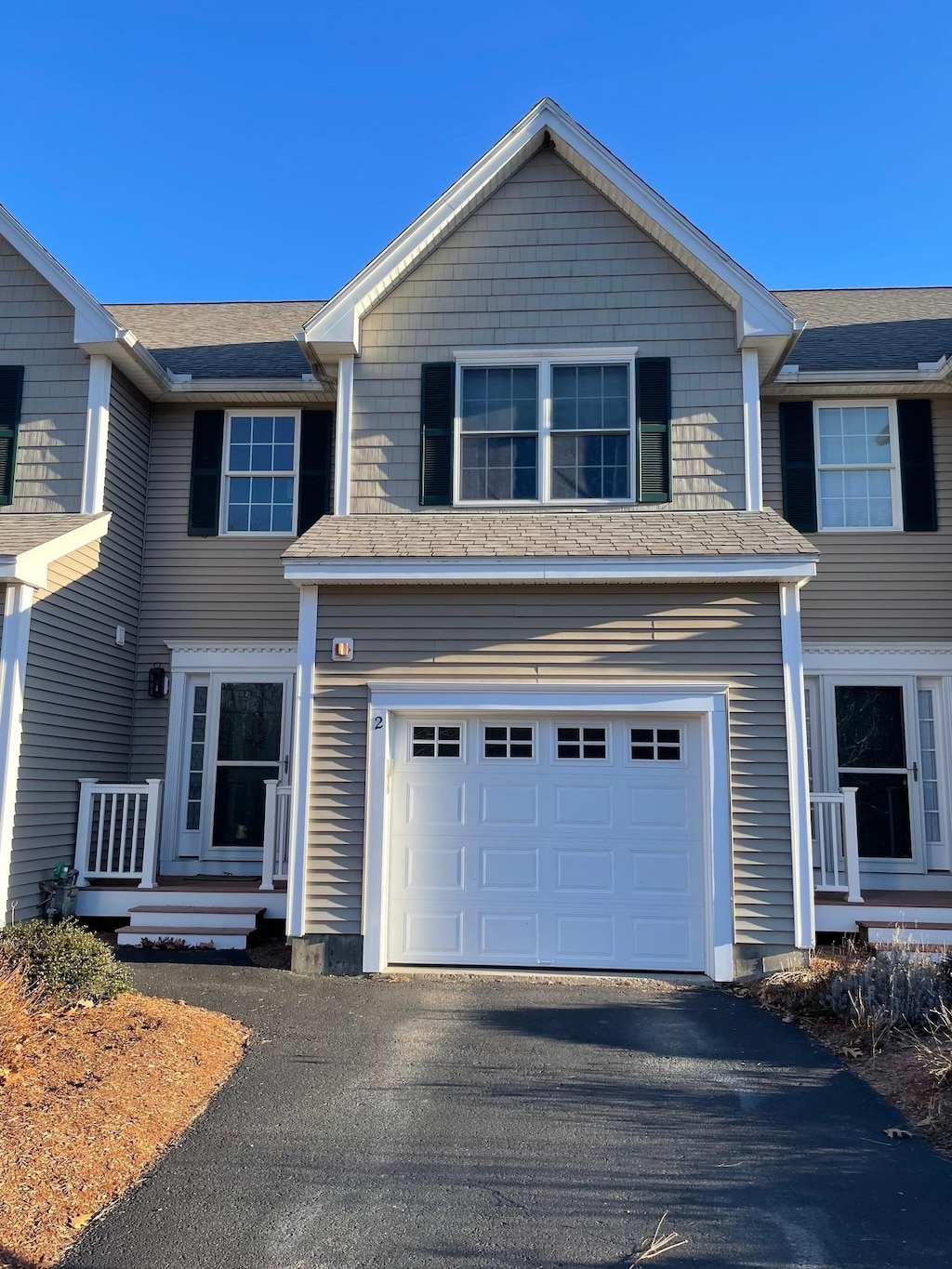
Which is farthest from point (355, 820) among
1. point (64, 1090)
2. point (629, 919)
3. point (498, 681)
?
point (64, 1090)

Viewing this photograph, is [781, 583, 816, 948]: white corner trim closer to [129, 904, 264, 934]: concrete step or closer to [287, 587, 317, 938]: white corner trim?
[287, 587, 317, 938]: white corner trim

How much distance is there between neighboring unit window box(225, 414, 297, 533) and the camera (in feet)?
35.3

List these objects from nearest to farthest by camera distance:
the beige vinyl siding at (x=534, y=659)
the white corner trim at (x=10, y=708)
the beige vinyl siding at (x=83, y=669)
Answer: the beige vinyl siding at (x=534, y=659), the white corner trim at (x=10, y=708), the beige vinyl siding at (x=83, y=669)

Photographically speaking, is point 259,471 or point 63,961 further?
point 259,471

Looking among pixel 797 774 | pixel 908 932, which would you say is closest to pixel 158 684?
pixel 797 774

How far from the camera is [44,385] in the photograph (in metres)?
9.83

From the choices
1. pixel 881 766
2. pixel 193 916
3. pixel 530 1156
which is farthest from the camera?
pixel 881 766

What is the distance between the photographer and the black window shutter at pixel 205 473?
10.7 metres

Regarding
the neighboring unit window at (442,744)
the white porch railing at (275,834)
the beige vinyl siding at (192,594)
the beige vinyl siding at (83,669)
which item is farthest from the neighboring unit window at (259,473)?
the neighboring unit window at (442,744)

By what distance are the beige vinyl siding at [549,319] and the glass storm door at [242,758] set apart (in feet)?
8.89

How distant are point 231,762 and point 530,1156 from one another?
667 centimetres

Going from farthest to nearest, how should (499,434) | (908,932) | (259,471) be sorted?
(259,471), (499,434), (908,932)

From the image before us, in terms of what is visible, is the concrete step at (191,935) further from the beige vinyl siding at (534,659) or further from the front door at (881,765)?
the front door at (881,765)

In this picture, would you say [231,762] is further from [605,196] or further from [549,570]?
[605,196]
